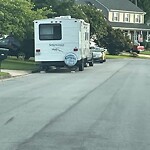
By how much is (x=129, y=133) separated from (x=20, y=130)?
7.22ft

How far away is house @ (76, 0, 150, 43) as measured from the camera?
8912 centimetres

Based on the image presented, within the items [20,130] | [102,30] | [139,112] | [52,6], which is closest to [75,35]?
[52,6]

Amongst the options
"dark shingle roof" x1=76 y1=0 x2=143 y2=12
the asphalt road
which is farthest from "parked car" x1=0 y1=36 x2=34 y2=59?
"dark shingle roof" x1=76 y1=0 x2=143 y2=12

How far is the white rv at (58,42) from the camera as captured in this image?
3238 cm

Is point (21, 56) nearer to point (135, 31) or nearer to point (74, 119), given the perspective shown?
point (74, 119)

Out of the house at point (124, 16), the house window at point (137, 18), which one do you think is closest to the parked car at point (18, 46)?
the house at point (124, 16)

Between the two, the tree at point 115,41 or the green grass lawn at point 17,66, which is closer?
the green grass lawn at point 17,66

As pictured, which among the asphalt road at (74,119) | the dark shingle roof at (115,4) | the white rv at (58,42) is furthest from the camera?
the dark shingle roof at (115,4)

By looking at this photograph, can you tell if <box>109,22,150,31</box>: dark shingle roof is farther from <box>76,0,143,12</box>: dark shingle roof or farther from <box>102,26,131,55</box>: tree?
<box>102,26,131,55</box>: tree

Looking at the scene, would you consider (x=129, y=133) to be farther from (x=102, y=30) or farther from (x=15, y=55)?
(x=102, y=30)

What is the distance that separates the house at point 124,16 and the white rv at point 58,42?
55284 mm

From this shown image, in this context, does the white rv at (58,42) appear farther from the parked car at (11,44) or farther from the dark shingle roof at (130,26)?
the dark shingle roof at (130,26)

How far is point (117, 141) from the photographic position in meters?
9.66

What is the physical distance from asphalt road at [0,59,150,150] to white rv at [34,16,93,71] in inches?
475
